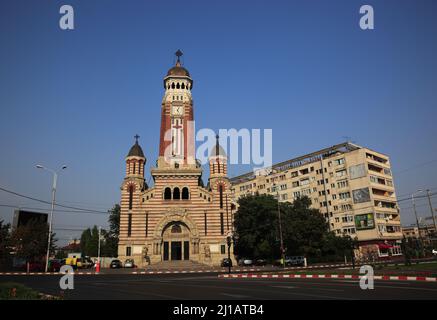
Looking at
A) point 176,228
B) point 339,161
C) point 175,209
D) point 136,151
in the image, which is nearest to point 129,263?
point 176,228

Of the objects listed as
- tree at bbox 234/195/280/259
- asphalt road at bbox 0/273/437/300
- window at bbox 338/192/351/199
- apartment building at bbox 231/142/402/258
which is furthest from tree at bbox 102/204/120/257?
asphalt road at bbox 0/273/437/300

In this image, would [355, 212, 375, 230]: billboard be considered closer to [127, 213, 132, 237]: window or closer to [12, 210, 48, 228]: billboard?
[127, 213, 132, 237]: window

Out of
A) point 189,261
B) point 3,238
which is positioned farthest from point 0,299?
point 189,261

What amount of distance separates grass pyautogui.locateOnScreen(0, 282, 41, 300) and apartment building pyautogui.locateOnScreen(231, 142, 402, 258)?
58785 millimetres

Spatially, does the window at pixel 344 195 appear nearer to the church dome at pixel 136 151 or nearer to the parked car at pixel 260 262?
the parked car at pixel 260 262

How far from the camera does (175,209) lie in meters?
51.9

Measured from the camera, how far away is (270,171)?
284 ft

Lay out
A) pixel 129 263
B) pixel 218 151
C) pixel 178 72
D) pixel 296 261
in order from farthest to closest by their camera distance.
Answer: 1. pixel 178 72
2. pixel 218 151
3. pixel 129 263
4. pixel 296 261

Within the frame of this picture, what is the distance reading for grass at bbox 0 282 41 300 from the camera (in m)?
11.4

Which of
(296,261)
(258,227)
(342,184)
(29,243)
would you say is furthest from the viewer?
(342,184)

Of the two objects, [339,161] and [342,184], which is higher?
[339,161]

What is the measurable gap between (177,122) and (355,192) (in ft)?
121

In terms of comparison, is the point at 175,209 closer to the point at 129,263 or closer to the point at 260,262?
the point at 129,263

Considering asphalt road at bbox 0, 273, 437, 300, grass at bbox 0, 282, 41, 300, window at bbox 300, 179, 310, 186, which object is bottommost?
asphalt road at bbox 0, 273, 437, 300
